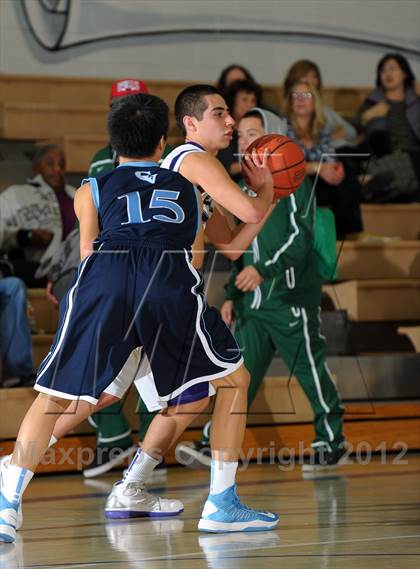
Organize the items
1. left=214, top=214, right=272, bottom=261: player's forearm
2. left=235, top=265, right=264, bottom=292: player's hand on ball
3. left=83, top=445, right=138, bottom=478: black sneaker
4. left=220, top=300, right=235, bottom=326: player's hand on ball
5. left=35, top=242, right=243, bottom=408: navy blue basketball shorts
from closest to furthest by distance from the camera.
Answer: left=35, top=242, right=243, bottom=408: navy blue basketball shorts
left=214, top=214, right=272, bottom=261: player's forearm
left=235, top=265, right=264, bottom=292: player's hand on ball
left=83, top=445, right=138, bottom=478: black sneaker
left=220, top=300, right=235, bottom=326: player's hand on ball

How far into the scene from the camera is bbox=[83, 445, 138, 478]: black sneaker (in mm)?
5391

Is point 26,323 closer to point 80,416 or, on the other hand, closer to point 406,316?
point 80,416

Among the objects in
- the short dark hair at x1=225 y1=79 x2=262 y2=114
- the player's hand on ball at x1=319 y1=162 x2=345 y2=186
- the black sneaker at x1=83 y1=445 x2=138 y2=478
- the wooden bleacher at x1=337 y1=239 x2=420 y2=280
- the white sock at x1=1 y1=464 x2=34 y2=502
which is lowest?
the black sneaker at x1=83 y1=445 x2=138 y2=478

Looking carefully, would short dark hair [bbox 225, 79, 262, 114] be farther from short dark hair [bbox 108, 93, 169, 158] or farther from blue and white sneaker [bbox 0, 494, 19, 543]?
blue and white sneaker [bbox 0, 494, 19, 543]

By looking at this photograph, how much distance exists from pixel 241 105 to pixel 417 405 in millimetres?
1918

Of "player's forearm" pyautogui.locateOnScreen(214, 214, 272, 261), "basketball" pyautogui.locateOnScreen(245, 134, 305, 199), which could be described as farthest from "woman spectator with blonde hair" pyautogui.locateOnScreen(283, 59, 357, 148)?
"player's forearm" pyautogui.locateOnScreen(214, 214, 272, 261)

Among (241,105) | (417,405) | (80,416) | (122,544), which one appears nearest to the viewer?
(122,544)

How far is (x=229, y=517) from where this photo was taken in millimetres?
3740

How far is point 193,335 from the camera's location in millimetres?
3631

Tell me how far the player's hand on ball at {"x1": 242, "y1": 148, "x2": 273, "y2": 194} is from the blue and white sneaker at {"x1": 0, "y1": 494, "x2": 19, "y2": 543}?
1.20m

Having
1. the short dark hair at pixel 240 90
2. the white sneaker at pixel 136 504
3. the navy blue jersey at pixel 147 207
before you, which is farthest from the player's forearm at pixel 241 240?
the short dark hair at pixel 240 90

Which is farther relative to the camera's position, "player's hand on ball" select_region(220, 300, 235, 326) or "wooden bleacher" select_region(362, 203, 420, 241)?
"wooden bleacher" select_region(362, 203, 420, 241)

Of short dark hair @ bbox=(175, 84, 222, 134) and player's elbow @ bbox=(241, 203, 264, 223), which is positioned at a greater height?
short dark hair @ bbox=(175, 84, 222, 134)

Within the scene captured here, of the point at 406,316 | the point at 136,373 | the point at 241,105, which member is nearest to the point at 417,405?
the point at 406,316
